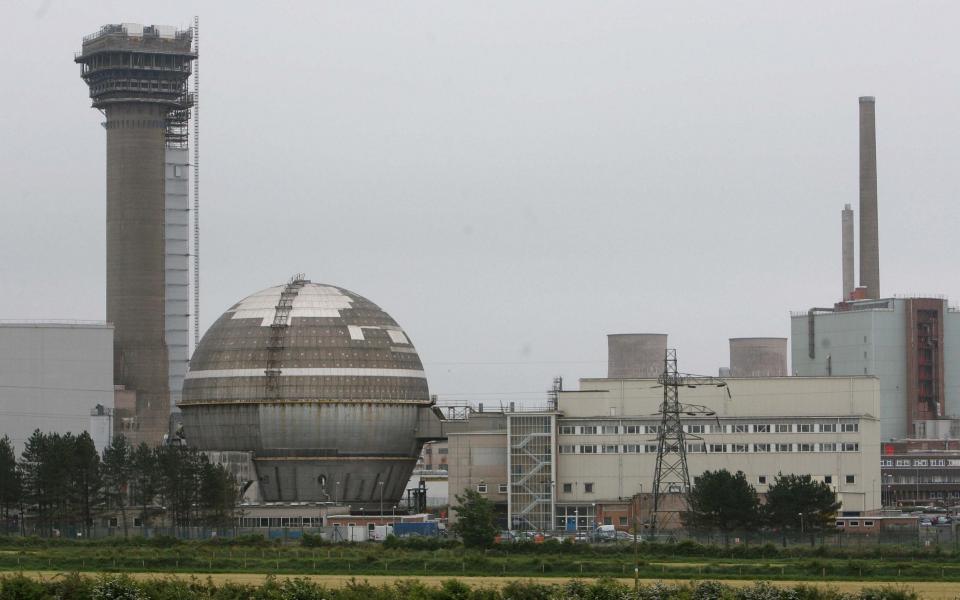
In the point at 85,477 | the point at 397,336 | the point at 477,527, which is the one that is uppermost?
the point at 397,336

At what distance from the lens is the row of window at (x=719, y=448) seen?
376 feet

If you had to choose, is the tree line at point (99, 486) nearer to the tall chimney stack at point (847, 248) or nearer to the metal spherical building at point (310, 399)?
the metal spherical building at point (310, 399)

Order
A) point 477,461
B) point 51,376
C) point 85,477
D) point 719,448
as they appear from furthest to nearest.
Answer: point 51,376, point 477,461, point 719,448, point 85,477

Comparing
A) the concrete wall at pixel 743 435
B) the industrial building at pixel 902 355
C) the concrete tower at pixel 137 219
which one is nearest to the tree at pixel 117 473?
the concrete wall at pixel 743 435

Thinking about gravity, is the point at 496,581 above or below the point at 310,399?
below

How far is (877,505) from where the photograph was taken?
11794 centimetres

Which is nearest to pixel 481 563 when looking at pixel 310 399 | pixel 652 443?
pixel 652 443

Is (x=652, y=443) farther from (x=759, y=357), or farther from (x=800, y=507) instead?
(x=759, y=357)

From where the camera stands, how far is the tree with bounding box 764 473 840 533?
99.0 metres

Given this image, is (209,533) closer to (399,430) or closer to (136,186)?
(399,430)

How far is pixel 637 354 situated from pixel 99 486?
1858 inches

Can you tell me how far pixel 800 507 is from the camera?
325ft

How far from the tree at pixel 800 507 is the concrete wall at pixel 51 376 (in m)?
60.2

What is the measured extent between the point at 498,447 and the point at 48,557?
4279cm
